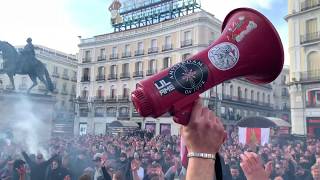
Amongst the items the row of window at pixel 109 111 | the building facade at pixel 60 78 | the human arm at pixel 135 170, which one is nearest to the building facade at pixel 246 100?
the row of window at pixel 109 111

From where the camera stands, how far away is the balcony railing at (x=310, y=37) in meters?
27.2

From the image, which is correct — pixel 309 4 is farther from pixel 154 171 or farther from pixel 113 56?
pixel 113 56

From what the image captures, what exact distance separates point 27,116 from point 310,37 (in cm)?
2266

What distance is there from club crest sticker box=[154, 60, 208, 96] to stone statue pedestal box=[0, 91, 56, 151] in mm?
13210

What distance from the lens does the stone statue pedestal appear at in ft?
47.7

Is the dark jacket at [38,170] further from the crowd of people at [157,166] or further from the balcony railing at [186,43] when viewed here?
the balcony railing at [186,43]

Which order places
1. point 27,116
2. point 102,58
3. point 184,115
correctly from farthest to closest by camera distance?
point 102,58, point 27,116, point 184,115

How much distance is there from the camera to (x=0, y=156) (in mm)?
9945

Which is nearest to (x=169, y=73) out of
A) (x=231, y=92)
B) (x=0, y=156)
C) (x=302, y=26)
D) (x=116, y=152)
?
(x=0, y=156)

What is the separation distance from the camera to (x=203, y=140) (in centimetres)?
143

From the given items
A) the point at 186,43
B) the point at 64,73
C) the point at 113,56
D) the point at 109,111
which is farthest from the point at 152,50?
the point at 64,73

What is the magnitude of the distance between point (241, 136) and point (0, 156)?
1091 cm

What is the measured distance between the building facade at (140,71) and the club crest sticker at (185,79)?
110 feet

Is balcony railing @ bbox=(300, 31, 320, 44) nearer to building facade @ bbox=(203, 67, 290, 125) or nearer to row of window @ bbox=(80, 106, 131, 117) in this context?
building facade @ bbox=(203, 67, 290, 125)
